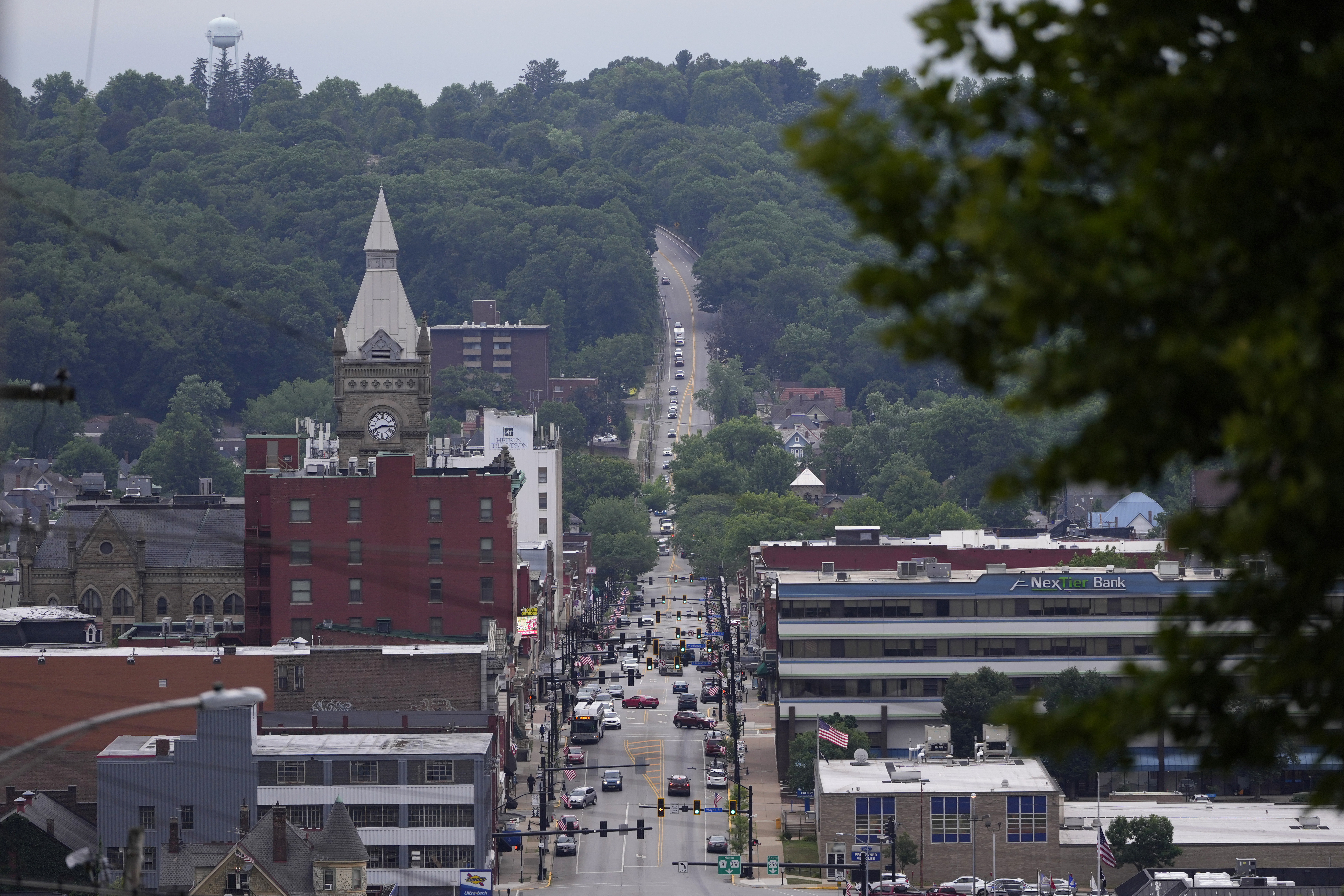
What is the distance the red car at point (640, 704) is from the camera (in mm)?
141250

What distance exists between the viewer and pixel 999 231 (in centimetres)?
1155

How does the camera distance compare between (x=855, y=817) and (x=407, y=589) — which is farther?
(x=407, y=589)

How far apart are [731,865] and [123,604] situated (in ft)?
153

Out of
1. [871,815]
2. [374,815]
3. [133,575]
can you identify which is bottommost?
[871,815]

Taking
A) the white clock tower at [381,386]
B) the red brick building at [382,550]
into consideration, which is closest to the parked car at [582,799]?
the red brick building at [382,550]

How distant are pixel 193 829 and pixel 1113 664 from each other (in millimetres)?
55244

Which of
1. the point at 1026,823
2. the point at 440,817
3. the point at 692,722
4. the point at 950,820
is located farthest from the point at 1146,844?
the point at 692,722

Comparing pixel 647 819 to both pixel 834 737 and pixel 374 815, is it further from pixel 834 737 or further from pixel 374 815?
pixel 374 815

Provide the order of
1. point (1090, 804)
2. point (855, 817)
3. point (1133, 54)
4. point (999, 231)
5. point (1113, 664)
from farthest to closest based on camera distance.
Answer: point (1113, 664) < point (1090, 804) < point (855, 817) < point (1133, 54) < point (999, 231)

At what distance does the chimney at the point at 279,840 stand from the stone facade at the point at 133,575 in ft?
125

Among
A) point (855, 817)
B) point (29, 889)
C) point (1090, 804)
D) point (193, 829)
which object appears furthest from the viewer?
point (1090, 804)

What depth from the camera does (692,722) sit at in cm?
13138

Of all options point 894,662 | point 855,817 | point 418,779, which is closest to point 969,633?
point 894,662

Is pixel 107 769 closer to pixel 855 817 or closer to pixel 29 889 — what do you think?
pixel 29 889
